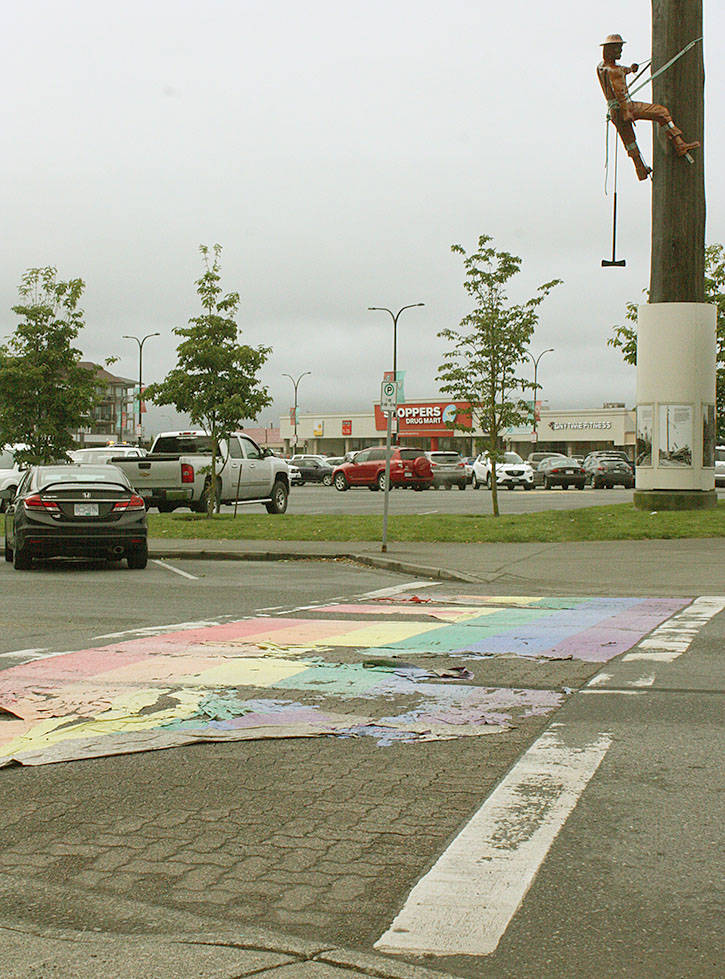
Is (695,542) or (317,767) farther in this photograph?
(695,542)

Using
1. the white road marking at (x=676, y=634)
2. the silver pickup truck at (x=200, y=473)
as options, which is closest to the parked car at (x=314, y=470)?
the silver pickup truck at (x=200, y=473)

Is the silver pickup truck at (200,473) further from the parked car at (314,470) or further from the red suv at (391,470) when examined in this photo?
the parked car at (314,470)

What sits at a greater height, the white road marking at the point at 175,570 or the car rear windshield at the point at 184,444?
the car rear windshield at the point at 184,444

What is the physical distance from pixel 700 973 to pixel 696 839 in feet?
3.89

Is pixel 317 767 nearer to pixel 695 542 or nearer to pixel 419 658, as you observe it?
pixel 419 658

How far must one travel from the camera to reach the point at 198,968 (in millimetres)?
3305

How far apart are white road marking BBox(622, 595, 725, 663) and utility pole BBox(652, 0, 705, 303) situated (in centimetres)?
1379

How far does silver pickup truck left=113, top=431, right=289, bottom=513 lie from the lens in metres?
26.9

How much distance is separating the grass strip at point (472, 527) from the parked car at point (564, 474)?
88.9ft

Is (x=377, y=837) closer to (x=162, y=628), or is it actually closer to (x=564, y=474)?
(x=162, y=628)

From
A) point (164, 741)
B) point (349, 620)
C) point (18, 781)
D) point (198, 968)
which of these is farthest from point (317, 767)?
point (349, 620)

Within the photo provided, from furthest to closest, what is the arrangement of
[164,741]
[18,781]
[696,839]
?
[164,741] → [18,781] → [696,839]

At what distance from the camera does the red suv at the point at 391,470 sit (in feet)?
163

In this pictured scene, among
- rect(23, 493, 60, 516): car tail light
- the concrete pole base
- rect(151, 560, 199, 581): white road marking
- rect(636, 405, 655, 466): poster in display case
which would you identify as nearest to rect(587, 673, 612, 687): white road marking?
rect(151, 560, 199, 581): white road marking
